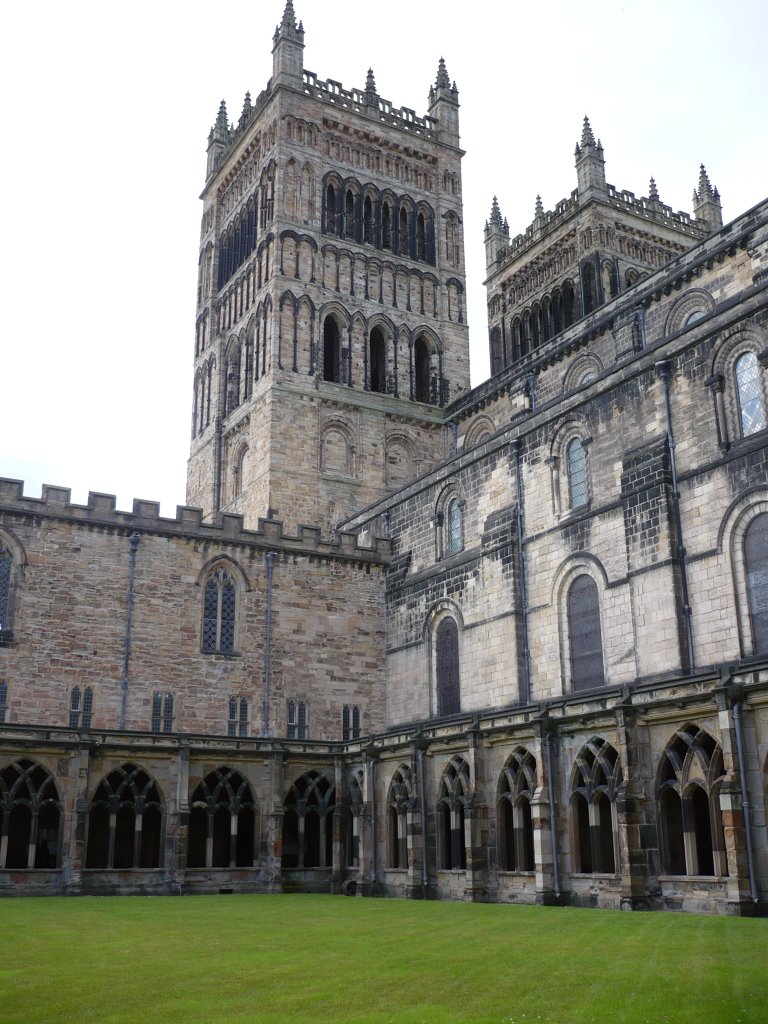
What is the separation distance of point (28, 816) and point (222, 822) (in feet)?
19.0

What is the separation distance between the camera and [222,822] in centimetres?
3309

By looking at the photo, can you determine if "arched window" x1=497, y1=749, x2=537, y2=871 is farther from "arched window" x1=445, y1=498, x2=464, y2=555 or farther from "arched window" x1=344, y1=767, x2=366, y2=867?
"arched window" x1=445, y1=498, x2=464, y2=555

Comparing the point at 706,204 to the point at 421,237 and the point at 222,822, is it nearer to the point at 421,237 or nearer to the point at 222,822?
the point at 421,237

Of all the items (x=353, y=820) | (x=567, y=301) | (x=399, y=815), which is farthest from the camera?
(x=567, y=301)

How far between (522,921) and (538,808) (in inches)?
223

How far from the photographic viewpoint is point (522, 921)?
66.7 ft

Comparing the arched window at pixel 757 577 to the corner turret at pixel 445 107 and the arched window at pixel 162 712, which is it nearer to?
the arched window at pixel 162 712

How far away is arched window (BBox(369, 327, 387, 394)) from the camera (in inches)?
2403

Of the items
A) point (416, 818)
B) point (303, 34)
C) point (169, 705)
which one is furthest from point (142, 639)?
point (303, 34)

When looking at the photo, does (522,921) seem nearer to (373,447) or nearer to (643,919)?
(643,919)

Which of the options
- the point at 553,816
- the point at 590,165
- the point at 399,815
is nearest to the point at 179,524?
the point at 399,815

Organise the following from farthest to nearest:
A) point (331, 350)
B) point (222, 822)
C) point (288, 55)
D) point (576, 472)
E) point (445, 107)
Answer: point (445, 107), point (288, 55), point (331, 350), point (576, 472), point (222, 822)

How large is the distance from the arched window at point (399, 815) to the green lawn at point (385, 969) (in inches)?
362

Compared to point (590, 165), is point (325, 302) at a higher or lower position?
lower
